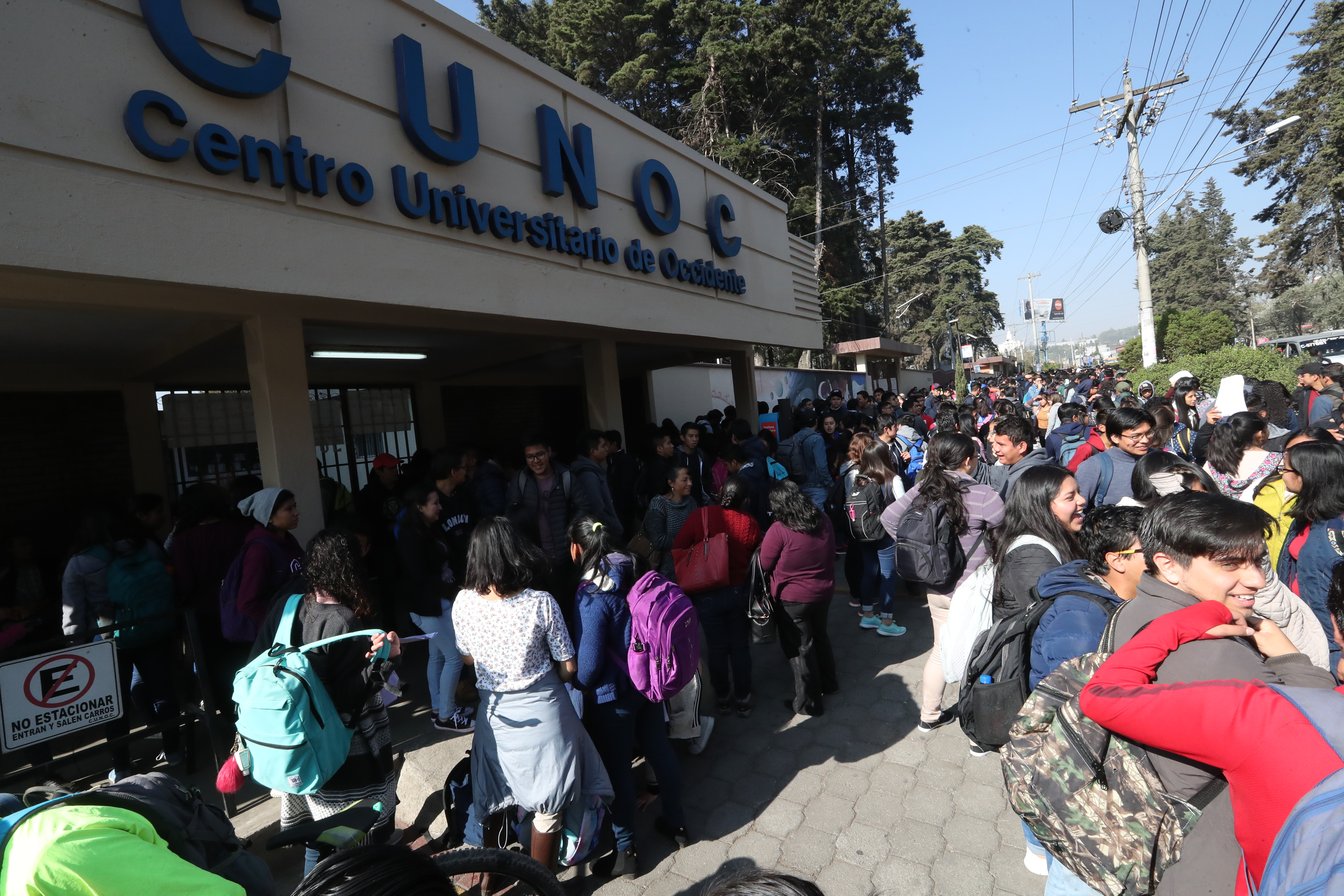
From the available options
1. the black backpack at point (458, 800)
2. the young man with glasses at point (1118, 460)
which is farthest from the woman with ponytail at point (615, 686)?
the young man with glasses at point (1118, 460)

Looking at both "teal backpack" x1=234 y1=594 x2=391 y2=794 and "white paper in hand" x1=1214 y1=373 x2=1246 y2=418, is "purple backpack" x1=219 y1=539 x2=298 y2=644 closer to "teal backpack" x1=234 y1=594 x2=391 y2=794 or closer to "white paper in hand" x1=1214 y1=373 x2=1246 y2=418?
"teal backpack" x1=234 y1=594 x2=391 y2=794

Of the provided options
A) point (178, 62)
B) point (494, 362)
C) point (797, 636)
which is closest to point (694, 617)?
point (797, 636)

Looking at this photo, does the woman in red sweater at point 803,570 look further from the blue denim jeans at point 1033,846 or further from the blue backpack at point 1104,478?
the blue backpack at point 1104,478

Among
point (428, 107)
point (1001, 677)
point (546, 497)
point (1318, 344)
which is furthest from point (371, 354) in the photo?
point (1318, 344)

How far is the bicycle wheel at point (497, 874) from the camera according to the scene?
2115mm

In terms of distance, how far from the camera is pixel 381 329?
224 inches

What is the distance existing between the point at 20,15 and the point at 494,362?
18.7ft

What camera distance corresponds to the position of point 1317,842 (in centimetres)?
106

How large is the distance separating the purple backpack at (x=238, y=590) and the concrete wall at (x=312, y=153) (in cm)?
154

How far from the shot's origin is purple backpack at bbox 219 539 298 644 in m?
3.58

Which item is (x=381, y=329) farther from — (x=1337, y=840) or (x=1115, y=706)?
(x=1337, y=840)

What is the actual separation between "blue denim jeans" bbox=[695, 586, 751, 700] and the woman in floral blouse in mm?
1520

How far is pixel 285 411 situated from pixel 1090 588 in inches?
195

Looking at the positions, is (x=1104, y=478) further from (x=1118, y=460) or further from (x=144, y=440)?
(x=144, y=440)
